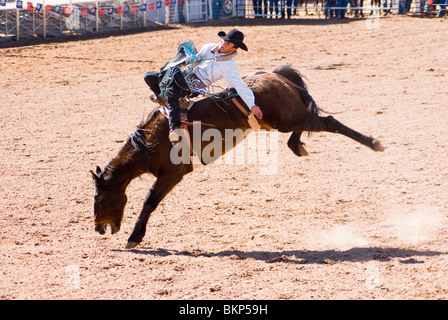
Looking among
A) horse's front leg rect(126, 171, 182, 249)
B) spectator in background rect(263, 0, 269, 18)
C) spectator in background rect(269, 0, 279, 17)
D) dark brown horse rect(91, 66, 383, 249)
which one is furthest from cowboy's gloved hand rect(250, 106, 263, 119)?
spectator in background rect(263, 0, 269, 18)

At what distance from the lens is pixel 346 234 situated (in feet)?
19.3

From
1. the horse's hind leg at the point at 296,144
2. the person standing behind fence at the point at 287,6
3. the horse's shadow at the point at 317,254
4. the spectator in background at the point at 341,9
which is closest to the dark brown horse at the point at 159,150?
the horse's hind leg at the point at 296,144

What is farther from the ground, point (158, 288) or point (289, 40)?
point (289, 40)

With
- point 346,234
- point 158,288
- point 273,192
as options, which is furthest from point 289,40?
point 158,288

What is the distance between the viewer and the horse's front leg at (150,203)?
5.73 m

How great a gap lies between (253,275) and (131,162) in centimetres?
165

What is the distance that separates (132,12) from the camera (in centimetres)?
2141

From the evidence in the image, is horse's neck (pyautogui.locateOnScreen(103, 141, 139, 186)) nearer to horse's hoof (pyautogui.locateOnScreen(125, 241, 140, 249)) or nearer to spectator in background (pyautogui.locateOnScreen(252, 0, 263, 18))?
horse's hoof (pyautogui.locateOnScreen(125, 241, 140, 249))

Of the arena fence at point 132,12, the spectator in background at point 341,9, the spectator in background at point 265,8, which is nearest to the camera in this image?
the arena fence at point 132,12

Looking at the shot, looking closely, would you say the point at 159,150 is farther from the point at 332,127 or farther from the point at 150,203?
the point at 332,127

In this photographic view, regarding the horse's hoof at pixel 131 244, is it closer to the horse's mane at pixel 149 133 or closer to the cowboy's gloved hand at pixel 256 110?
the horse's mane at pixel 149 133

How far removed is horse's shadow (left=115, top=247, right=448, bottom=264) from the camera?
17.2ft

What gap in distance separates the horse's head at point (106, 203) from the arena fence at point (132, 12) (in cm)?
1394
